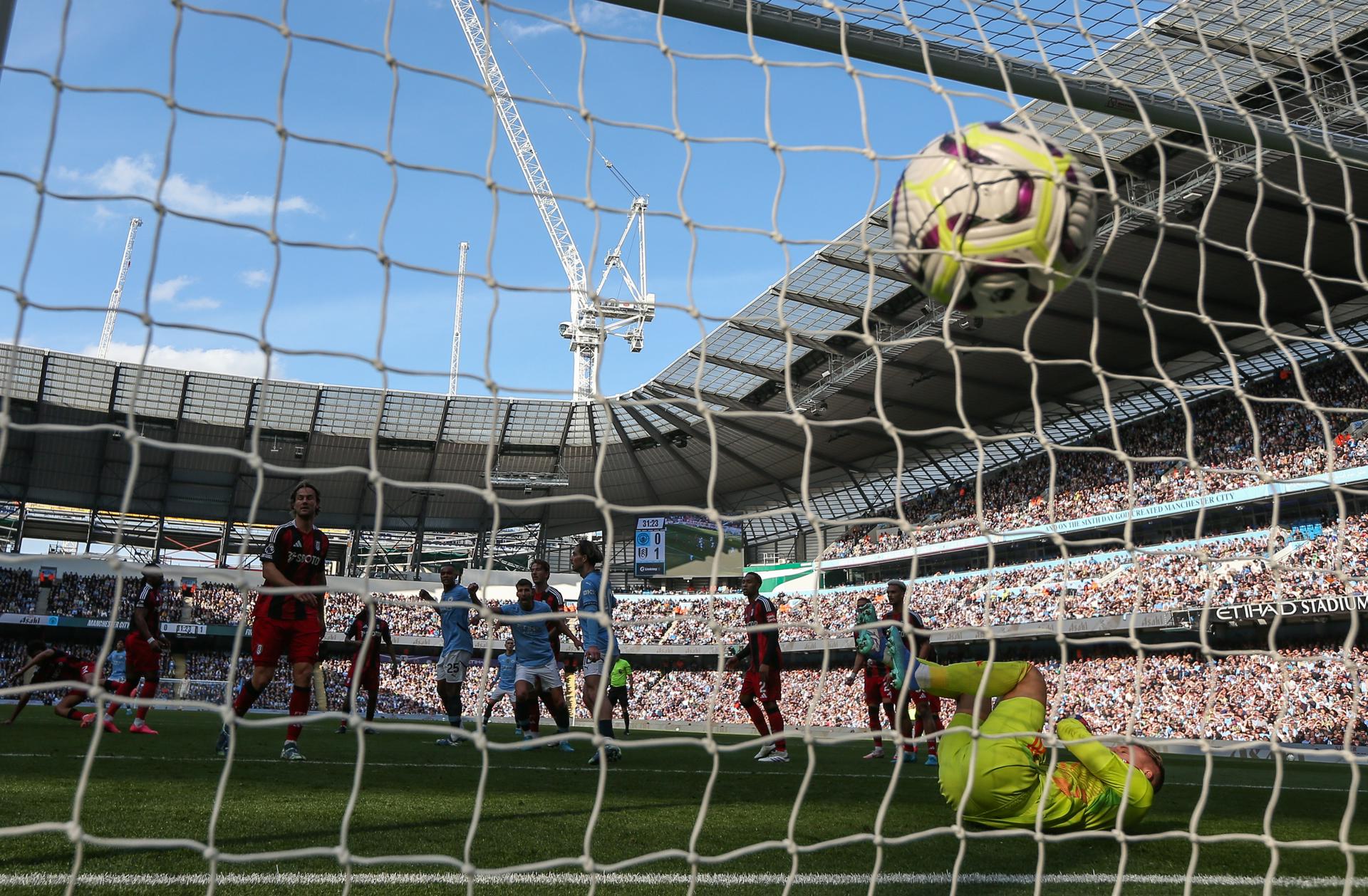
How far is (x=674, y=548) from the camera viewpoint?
38.2 m

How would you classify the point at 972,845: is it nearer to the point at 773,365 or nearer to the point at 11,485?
the point at 773,365

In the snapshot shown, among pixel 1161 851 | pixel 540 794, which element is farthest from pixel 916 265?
pixel 540 794

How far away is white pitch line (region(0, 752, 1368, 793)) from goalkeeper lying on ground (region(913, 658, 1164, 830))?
2.56m

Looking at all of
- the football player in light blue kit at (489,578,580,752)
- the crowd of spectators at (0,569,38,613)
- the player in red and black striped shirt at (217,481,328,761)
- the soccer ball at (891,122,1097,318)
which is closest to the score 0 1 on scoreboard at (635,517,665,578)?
the crowd of spectators at (0,569,38,613)

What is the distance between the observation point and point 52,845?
3369 millimetres

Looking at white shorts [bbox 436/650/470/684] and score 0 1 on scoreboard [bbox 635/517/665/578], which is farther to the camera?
score 0 1 on scoreboard [bbox 635/517/665/578]

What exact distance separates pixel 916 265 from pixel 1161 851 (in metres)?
2.59

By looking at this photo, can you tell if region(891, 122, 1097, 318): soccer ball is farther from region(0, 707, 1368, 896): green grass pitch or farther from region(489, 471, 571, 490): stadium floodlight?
region(489, 471, 571, 490): stadium floodlight

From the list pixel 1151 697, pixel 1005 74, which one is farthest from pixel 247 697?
pixel 1151 697

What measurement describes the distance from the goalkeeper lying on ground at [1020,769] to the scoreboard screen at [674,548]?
1251 inches

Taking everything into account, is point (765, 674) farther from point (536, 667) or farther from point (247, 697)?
point (247, 697)

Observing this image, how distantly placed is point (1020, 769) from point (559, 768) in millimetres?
3589

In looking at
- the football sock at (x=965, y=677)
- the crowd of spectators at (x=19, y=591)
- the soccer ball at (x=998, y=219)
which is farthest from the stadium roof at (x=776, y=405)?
the football sock at (x=965, y=677)

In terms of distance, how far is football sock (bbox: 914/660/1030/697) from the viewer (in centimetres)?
395
